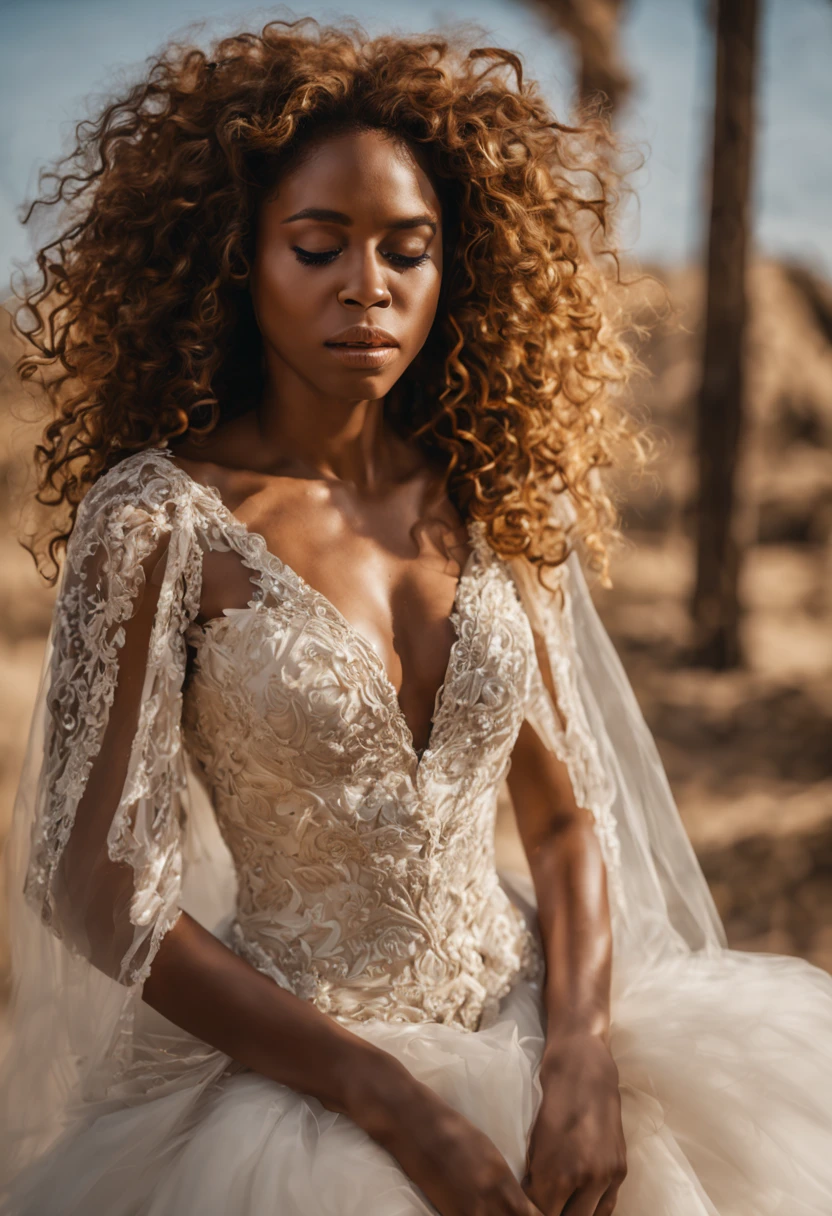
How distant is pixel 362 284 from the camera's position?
132cm

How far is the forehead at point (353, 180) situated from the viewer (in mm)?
1328

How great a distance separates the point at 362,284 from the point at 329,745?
1.84 ft

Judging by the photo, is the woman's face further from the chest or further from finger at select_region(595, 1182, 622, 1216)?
finger at select_region(595, 1182, 622, 1216)

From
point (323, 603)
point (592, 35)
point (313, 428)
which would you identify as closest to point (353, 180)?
point (313, 428)

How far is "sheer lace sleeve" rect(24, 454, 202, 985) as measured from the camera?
127 centimetres

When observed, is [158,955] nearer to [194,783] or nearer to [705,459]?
[194,783]

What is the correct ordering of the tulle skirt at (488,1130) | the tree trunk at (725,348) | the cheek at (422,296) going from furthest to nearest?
the tree trunk at (725,348), the cheek at (422,296), the tulle skirt at (488,1130)

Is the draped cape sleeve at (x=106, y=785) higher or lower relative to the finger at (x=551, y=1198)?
higher

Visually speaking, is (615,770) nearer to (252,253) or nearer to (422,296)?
(422,296)

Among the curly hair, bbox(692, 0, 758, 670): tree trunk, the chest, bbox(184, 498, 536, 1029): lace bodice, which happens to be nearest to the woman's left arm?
bbox(184, 498, 536, 1029): lace bodice

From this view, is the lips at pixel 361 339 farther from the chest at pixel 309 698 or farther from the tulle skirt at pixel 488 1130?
the tulle skirt at pixel 488 1130

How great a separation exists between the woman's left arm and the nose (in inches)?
26.4

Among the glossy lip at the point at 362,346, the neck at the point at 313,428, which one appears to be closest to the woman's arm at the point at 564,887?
the neck at the point at 313,428

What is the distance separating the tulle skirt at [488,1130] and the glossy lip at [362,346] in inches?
32.9
